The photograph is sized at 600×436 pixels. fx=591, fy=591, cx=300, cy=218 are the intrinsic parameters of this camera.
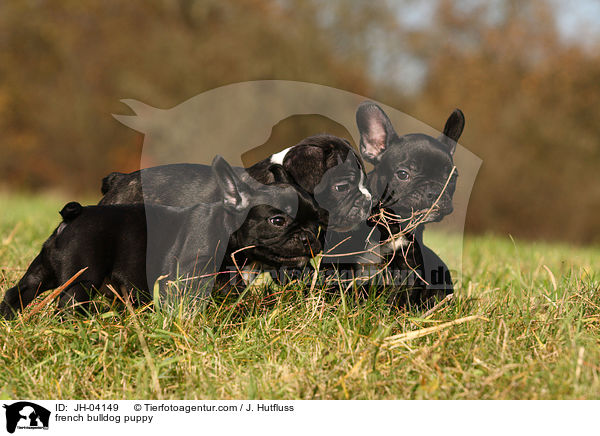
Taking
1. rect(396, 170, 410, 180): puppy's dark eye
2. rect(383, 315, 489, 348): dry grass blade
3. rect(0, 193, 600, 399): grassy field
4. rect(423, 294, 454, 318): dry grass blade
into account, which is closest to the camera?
rect(0, 193, 600, 399): grassy field

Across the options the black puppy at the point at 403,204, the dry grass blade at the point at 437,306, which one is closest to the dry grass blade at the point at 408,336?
the dry grass blade at the point at 437,306

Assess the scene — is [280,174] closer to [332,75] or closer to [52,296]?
[52,296]

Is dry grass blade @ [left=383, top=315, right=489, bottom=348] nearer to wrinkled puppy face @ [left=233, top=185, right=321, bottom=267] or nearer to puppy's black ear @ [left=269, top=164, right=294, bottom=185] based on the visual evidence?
wrinkled puppy face @ [left=233, top=185, right=321, bottom=267]

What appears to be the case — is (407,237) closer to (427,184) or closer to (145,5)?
(427,184)

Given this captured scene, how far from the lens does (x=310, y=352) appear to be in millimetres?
3109

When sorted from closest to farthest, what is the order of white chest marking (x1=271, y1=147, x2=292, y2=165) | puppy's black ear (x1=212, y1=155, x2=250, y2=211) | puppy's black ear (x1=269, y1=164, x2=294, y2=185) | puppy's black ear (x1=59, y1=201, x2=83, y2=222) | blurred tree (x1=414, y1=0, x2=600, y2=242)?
1. puppy's black ear (x1=59, y1=201, x2=83, y2=222)
2. puppy's black ear (x1=212, y1=155, x2=250, y2=211)
3. puppy's black ear (x1=269, y1=164, x2=294, y2=185)
4. white chest marking (x1=271, y1=147, x2=292, y2=165)
5. blurred tree (x1=414, y1=0, x2=600, y2=242)

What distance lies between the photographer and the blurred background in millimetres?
14992

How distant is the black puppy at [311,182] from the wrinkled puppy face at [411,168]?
196 mm

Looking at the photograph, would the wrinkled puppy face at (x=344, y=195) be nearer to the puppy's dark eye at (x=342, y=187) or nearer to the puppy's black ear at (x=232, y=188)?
the puppy's dark eye at (x=342, y=187)
